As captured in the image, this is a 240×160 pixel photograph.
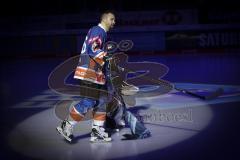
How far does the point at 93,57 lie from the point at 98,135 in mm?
906

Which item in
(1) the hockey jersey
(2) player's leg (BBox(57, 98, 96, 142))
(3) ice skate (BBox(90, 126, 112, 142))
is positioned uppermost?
(1) the hockey jersey

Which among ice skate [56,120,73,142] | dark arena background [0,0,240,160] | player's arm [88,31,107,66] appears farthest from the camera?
ice skate [56,120,73,142]

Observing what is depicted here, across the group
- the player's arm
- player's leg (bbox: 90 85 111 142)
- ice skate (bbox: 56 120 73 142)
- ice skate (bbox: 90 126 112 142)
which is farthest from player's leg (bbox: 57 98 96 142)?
the player's arm

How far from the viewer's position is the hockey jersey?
4250 mm

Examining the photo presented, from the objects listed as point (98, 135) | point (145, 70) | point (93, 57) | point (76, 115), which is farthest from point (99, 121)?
point (145, 70)

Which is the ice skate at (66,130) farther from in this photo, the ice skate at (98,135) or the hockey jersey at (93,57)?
the hockey jersey at (93,57)

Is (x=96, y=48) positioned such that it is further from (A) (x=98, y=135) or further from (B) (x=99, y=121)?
(A) (x=98, y=135)

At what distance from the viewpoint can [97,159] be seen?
4.00 metres

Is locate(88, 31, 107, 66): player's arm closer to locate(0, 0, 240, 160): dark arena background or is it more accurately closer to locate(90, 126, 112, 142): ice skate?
locate(90, 126, 112, 142): ice skate

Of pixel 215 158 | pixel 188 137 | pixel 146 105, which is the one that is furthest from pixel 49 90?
pixel 215 158

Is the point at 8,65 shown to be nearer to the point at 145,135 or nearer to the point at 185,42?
the point at 185,42

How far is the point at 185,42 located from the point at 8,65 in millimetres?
5649

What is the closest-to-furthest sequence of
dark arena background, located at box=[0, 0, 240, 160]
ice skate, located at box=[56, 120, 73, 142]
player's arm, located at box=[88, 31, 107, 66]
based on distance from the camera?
player's arm, located at box=[88, 31, 107, 66] → dark arena background, located at box=[0, 0, 240, 160] → ice skate, located at box=[56, 120, 73, 142]

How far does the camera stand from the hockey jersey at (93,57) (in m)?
4.25
